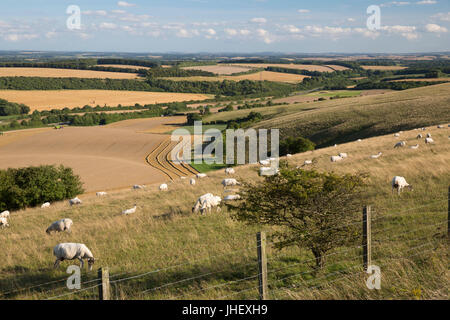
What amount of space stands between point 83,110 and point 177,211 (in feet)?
456

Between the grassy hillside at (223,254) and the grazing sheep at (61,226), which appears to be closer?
the grassy hillside at (223,254)

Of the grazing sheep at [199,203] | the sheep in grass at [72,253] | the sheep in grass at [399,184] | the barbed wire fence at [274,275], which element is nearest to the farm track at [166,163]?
the grazing sheep at [199,203]

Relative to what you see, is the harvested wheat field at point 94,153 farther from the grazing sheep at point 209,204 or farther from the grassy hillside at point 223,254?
the grassy hillside at point 223,254

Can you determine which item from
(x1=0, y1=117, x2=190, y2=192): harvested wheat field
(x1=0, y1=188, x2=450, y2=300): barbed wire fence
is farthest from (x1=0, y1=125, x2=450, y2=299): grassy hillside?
(x1=0, y1=117, x2=190, y2=192): harvested wheat field

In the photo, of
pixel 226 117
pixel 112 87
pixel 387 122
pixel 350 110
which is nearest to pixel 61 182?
pixel 387 122

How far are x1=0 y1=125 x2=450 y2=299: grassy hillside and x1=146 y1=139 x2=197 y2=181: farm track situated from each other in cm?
3514

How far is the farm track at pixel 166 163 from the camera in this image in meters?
57.6

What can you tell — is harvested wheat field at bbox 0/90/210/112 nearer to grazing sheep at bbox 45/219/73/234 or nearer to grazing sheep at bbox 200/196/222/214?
grazing sheep at bbox 45/219/73/234

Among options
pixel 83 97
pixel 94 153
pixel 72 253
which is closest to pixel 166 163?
pixel 94 153

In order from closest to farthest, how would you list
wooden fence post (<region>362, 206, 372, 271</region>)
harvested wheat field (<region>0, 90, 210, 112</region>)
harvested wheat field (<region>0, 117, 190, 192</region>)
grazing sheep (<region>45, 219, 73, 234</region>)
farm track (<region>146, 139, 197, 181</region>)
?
wooden fence post (<region>362, 206, 372, 271</region>), grazing sheep (<region>45, 219, 73, 234</region>), harvested wheat field (<region>0, 117, 190, 192</region>), farm track (<region>146, 139, 197, 181</region>), harvested wheat field (<region>0, 90, 210, 112</region>)

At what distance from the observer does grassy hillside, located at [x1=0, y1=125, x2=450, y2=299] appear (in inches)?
329

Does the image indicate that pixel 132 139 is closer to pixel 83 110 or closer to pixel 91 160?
pixel 91 160

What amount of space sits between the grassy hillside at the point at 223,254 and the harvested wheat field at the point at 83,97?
14354 centimetres
